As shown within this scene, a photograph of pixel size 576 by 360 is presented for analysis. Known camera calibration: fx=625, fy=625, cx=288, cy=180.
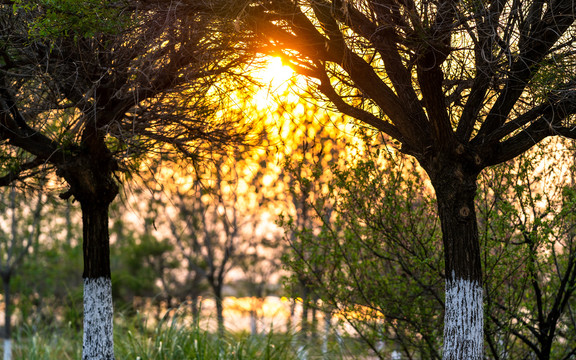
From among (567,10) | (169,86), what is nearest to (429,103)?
(567,10)

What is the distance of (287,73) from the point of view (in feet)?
24.7

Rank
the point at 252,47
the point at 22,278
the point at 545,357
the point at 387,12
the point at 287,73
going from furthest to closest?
1. the point at 22,278
2. the point at 545,357
3. the point at 287,73
4. the point at 252,47
5. the point at 387,12

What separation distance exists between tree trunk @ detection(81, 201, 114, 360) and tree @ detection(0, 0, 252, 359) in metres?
0.01

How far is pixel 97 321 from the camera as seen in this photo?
8.05 meters

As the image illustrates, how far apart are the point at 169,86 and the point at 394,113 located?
2.98m

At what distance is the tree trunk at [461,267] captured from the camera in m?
6.24

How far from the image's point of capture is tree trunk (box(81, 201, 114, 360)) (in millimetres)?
8023

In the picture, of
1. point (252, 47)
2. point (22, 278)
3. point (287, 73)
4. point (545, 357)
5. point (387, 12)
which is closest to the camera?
point (387, 12)

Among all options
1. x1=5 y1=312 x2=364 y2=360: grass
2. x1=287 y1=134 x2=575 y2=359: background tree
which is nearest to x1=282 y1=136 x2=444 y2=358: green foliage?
x1=287 y1=134 x2=575 y2=359: background tree

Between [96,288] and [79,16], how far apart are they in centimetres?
360

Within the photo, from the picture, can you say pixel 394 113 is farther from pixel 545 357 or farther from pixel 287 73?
pixel 545 357

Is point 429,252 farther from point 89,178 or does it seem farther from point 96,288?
point 89,178

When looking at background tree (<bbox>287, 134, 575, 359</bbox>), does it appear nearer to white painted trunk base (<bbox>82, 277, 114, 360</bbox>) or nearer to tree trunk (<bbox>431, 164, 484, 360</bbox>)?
tree trunk (<bbox>431, 164, 484, 360</bbox>)

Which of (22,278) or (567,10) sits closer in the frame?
(567,10)
